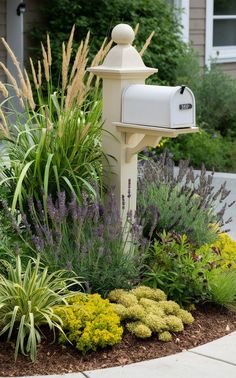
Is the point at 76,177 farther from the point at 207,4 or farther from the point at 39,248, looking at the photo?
the point at 207,4

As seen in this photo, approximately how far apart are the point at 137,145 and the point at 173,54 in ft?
24.2

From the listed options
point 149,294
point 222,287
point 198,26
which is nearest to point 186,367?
point 149,294

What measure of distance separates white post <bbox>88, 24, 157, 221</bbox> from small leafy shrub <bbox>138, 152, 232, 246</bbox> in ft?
0.79

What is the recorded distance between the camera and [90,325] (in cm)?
506

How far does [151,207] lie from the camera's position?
622cm

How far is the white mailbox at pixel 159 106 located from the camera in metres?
5.79

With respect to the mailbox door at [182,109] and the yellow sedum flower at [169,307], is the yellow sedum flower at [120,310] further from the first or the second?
the mailbox door at [182,109]

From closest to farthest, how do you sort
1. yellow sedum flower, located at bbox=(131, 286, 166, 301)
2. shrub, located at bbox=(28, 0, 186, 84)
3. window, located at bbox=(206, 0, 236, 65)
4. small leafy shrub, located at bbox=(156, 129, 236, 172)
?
yellow sedum flower, located at bbox=(131, 286, 166, 301) → small leafy shrub, located at bbox=(156, 129, 236, 172) → shrub, located at bbox=(28, 0, 186, 84) → window, located at bbox=(206, 0, 236, 65)

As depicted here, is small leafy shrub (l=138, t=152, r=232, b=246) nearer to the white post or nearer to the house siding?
the white post

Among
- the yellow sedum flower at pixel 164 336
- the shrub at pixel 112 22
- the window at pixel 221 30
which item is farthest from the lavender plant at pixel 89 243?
the window at pixel 221 30

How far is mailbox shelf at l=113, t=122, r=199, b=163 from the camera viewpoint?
580cm

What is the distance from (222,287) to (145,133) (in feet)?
3.77

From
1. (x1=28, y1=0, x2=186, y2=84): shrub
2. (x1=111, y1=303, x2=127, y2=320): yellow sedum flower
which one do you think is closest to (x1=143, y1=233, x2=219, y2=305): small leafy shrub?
(x1=111, y1=303, x2=127, y2=320): yellow sedum flower

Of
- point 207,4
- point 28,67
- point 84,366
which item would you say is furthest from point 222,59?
point 84,366
